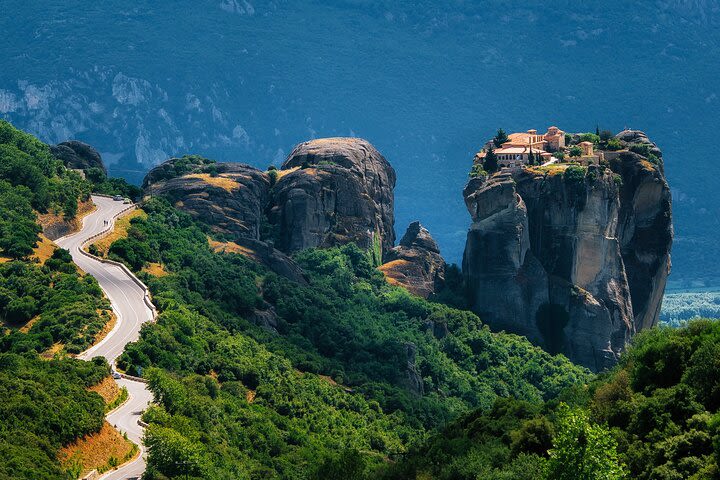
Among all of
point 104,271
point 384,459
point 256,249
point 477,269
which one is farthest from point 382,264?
point 384,459

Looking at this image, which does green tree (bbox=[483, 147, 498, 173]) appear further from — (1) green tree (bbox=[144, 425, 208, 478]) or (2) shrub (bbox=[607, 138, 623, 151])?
(1) green tree (bbox=[144, 425, 208, 478])

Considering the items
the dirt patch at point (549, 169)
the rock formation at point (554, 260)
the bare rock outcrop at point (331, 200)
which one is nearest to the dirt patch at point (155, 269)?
the bare rock outcrop at point (331, 200)

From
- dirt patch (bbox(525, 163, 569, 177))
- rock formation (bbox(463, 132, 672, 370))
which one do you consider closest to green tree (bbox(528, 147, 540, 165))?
dirt patch (bbox(525, 163, 569, 177))

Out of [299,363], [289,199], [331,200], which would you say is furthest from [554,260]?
[299,363]

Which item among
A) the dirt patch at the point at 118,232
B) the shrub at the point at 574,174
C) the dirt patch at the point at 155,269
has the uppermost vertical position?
the shrub at the point at 574,174

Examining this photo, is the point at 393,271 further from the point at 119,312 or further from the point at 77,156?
the point at 119,312

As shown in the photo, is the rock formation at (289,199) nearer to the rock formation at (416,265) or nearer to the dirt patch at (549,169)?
the rock formation at (416,265)
